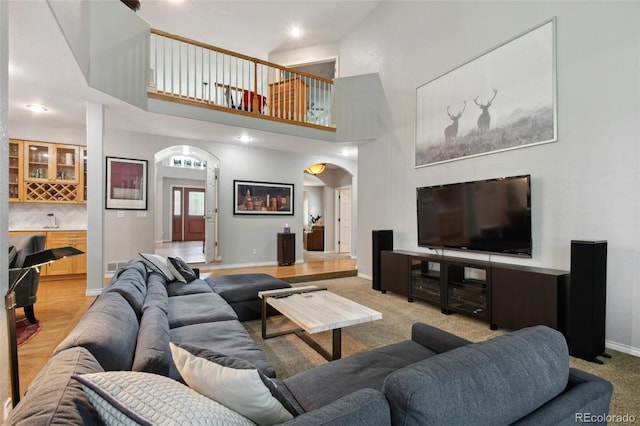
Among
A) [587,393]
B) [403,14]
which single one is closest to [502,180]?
[587,393]

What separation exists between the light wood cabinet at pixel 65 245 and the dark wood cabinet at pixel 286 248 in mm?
3574

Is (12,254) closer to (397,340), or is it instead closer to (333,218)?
(397,340)

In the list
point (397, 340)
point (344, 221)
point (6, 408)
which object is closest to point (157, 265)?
point (6, 408)

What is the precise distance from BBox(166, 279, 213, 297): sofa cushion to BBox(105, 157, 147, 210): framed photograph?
9.44 feet

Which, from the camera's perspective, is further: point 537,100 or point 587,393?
point 537,100

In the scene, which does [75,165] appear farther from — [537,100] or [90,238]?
[537,100]

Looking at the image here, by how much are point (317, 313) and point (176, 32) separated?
7007 millimetres

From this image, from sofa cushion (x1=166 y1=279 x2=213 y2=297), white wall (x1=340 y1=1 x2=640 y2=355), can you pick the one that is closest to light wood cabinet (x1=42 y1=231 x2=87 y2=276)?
sofa cushion (x1=166 y1=279 x2=213 y2=297)

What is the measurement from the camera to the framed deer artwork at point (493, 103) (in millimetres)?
3229

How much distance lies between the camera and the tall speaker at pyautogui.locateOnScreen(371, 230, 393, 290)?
16.3 ft

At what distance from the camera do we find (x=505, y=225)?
11.3ft

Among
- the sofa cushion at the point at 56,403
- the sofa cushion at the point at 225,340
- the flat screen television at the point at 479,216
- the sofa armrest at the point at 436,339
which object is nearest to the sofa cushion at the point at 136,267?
the sofa cushion at the point at 225,340

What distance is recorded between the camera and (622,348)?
105 inches

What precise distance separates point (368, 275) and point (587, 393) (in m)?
4.87
